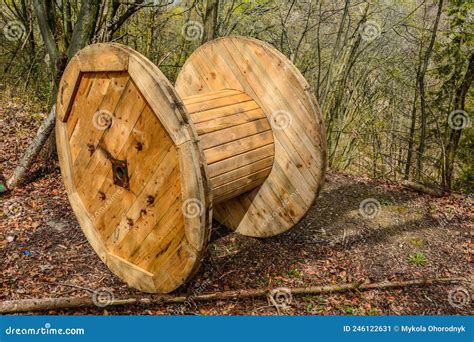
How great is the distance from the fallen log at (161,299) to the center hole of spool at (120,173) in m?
1.00

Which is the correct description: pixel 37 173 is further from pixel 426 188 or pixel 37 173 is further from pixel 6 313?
pixel 426 188

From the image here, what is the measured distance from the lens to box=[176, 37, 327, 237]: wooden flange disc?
3.29 metres

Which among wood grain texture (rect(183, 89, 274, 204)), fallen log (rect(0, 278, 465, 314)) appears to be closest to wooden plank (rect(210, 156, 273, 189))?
wood grain texture (rect(183, 89, 274, 204))

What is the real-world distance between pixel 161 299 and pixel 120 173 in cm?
114

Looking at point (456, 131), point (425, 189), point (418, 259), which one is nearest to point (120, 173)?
point (418, 259)

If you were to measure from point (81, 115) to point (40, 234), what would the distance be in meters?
1.66

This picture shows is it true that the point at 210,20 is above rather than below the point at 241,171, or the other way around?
above

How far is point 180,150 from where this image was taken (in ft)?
7.80

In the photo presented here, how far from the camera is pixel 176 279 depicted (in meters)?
2.83

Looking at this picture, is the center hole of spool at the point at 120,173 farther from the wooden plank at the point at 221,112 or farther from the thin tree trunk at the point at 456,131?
the thin tree trunk at the point at 456,131

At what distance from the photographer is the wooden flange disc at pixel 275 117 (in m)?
3.29

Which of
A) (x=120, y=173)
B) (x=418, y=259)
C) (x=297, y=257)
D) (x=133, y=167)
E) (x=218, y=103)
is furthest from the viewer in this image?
(x=418, y=259)

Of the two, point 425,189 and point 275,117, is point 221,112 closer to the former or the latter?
point 275,117

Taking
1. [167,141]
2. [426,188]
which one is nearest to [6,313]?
[167,141]
